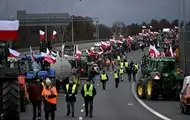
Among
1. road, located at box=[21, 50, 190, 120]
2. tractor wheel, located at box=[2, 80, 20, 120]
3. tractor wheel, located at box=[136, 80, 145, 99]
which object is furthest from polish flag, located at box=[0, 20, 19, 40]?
tractor wheel, located at box=[136, 80, 145, 99]

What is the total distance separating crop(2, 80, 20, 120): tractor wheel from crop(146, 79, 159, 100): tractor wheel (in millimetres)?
19208

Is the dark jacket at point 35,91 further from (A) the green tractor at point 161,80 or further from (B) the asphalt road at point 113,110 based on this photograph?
(A) the green tractor at point 161,80

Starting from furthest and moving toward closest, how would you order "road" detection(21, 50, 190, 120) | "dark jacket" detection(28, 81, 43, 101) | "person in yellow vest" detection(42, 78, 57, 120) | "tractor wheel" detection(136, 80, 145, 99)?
1. "tractor wheel" detection(136, 80, 145, 99)
2. "road" detection(21, 50, 190, 120)
3. "dark jacket" detection(28, 81, 43, 101)
4. "person in yellow vest" detection(42, 78, 57, 120)

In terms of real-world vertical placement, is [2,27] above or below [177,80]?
above

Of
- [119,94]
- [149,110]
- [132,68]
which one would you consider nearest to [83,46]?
[132,68]

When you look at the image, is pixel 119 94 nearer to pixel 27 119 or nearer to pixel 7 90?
pixel 27 119

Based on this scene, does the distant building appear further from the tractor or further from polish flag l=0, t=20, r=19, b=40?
the tractor

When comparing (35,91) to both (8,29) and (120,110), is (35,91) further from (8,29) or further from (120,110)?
(120,110)

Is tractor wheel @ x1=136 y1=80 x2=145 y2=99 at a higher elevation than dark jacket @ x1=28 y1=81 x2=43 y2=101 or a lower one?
lower

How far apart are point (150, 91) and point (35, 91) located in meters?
15.6


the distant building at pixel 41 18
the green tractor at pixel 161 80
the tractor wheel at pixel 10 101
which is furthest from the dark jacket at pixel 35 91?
the distant building at pixel 41 18

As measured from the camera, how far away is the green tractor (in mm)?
35750

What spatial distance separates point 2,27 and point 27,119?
258 inches

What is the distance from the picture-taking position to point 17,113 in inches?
690
